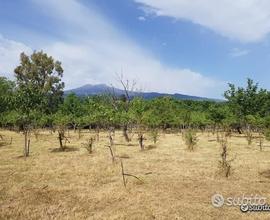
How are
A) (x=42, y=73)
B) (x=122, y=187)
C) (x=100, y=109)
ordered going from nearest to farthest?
(x=122, y=187)
(x=100, y=109)
(x=42, y=73)

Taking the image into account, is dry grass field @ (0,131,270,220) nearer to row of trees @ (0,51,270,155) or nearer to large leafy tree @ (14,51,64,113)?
row of trees @ (0,51,270,155)

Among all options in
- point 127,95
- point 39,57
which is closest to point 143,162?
point 127,95

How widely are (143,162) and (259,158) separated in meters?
9.27

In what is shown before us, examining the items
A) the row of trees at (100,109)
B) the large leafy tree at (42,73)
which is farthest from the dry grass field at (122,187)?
the large leafy tree at (42,73)

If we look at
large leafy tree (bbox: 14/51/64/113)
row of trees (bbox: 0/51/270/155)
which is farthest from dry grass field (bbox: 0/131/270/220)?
large leafy tree (bbox: 14/51/64/113)

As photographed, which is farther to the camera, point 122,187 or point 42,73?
point 42,73

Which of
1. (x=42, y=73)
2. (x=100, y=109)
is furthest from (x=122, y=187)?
(x=42, y=73)

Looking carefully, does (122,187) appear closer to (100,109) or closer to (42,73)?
(100,109)

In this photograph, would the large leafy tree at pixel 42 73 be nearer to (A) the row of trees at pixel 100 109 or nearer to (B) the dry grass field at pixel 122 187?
(A) the row of trees at pixel 100 109

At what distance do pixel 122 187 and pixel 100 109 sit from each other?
54.2 ft

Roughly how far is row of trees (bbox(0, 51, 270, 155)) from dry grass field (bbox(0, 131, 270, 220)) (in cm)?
700

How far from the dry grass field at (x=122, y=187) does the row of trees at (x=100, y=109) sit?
700cm

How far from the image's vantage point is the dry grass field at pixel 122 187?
44.0ft

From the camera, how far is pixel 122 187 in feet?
56.9
